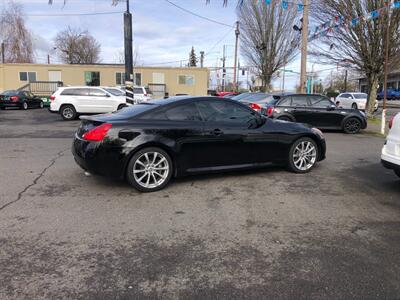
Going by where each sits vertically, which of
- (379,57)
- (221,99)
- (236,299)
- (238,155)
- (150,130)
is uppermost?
(379,57)

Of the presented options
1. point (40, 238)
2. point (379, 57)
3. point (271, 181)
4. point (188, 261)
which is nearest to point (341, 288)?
point (188, 261)

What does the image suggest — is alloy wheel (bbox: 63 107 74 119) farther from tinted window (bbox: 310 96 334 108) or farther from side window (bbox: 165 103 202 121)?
side window (bbox: 165 103 202 121)

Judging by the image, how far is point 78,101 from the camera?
18.2 meters

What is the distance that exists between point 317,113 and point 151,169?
954cm

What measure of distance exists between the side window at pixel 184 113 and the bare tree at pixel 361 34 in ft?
44.7

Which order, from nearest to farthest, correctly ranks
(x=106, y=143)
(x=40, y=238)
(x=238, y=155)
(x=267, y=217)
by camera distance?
(x=40, y=238), (x=267, y=217), (x=106, y=143), (x=238, y=155)

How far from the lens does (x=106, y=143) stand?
5.36 meters

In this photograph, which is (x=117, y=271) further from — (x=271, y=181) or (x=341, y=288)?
(x=271, y=181)

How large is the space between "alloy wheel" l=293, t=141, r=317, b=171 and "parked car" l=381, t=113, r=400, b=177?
1368mm

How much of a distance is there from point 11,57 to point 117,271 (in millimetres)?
43104

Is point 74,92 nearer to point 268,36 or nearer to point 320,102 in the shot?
point 320,102

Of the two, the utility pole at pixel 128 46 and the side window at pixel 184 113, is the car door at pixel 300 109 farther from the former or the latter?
the side window at pixel 184 113

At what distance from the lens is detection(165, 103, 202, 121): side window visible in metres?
5.89

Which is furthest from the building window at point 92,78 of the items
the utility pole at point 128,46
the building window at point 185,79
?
the utility pole at point 128,46
